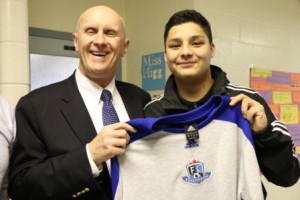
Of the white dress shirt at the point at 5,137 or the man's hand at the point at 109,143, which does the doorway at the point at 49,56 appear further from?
the man's hand at the point at 109,143

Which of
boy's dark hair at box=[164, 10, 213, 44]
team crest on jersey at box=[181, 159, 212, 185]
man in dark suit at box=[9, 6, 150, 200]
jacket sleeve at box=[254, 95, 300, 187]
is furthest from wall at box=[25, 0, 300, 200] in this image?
team crest on jersey at box=[181, 159, 212, 185]

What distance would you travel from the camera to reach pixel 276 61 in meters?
2.89

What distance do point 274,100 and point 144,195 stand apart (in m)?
2.07

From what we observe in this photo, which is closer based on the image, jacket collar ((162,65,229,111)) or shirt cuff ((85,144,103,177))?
shirt cuff ((85,144,103,177))

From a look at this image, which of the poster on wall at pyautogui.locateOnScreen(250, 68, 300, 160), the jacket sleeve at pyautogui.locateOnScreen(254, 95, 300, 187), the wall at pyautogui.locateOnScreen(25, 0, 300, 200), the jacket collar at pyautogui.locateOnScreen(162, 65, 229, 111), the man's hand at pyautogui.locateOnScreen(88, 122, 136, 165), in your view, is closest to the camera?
the man's hand at pyautogui.locateOnScreen(88, 122, 136, 165)

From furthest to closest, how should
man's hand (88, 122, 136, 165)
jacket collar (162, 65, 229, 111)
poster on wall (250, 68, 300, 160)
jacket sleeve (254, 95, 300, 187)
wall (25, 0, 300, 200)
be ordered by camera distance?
1. poster on wall (250, 68, 300, 160)
2. wall (25, 0, 300, 200)
3. jacket collar (162, 65, 229, 111)
4. jacket sleeve (254, 95, 300, 187)
5. man's hand (88, 122, 136, 165)

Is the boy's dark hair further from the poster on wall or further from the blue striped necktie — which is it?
the poster on wall

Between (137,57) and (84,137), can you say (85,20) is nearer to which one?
(84,137)

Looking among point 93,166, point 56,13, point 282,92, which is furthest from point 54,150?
point 282,92

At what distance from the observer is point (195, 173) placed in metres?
1.15

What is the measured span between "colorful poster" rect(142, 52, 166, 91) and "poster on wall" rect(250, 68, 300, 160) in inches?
29.1

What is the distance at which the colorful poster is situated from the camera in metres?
2.59

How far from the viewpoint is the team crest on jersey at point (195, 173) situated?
45.4 inches

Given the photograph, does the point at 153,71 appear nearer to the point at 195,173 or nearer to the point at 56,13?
the point at 56,13
